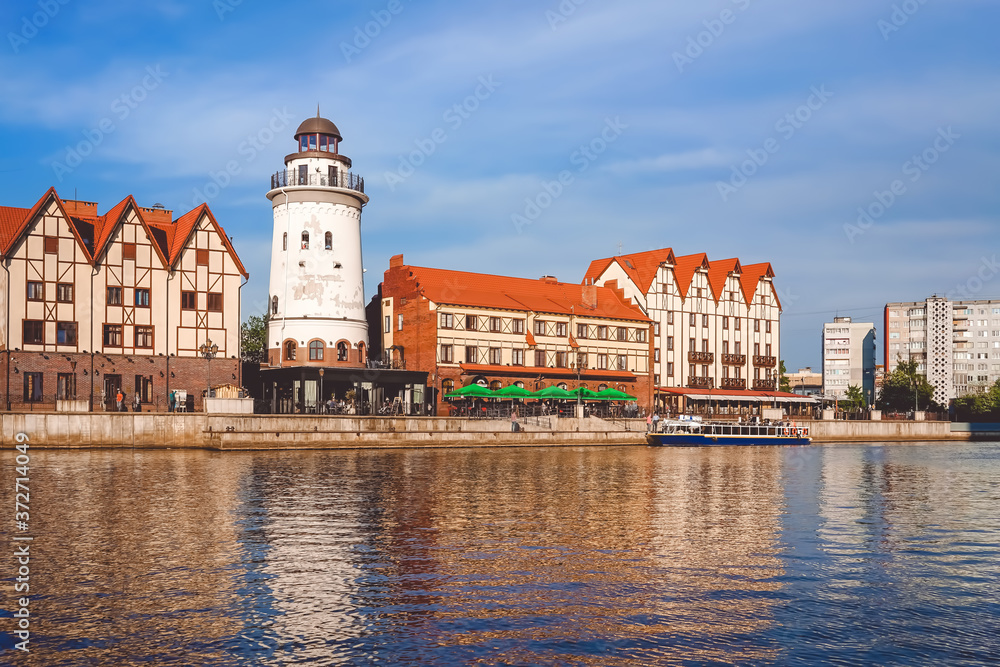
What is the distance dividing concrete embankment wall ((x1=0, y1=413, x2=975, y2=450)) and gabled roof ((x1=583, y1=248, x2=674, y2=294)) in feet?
A: 69.0

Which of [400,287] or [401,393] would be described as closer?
[401,393]

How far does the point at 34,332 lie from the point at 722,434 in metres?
50.2

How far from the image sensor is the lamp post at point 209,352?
58969mm

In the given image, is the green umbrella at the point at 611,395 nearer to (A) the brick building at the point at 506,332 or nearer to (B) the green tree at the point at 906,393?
(A) the brick building at the point at 506,332

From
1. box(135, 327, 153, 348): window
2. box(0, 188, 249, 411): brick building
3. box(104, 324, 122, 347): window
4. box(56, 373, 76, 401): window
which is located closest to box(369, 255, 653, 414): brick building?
box(0, 188, 249, 411): brick building

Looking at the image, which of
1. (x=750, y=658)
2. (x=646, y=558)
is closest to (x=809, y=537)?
(x=646, y=558)

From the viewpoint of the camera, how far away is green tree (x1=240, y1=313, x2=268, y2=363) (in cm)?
9069

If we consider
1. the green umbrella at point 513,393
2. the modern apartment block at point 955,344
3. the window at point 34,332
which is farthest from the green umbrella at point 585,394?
the modern apartment block at point 955,344

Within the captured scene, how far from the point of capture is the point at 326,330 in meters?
66.7

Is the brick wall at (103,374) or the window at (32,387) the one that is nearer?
the brick wall at (103,374)

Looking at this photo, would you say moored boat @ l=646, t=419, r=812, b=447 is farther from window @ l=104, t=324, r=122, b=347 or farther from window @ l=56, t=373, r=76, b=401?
window @ l=56, t=373, r=76, b=401

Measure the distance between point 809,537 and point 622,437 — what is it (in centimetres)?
4723

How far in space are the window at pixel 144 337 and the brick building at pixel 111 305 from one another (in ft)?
0.21

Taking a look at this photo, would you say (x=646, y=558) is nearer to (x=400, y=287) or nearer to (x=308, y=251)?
(x=308, y=251)
